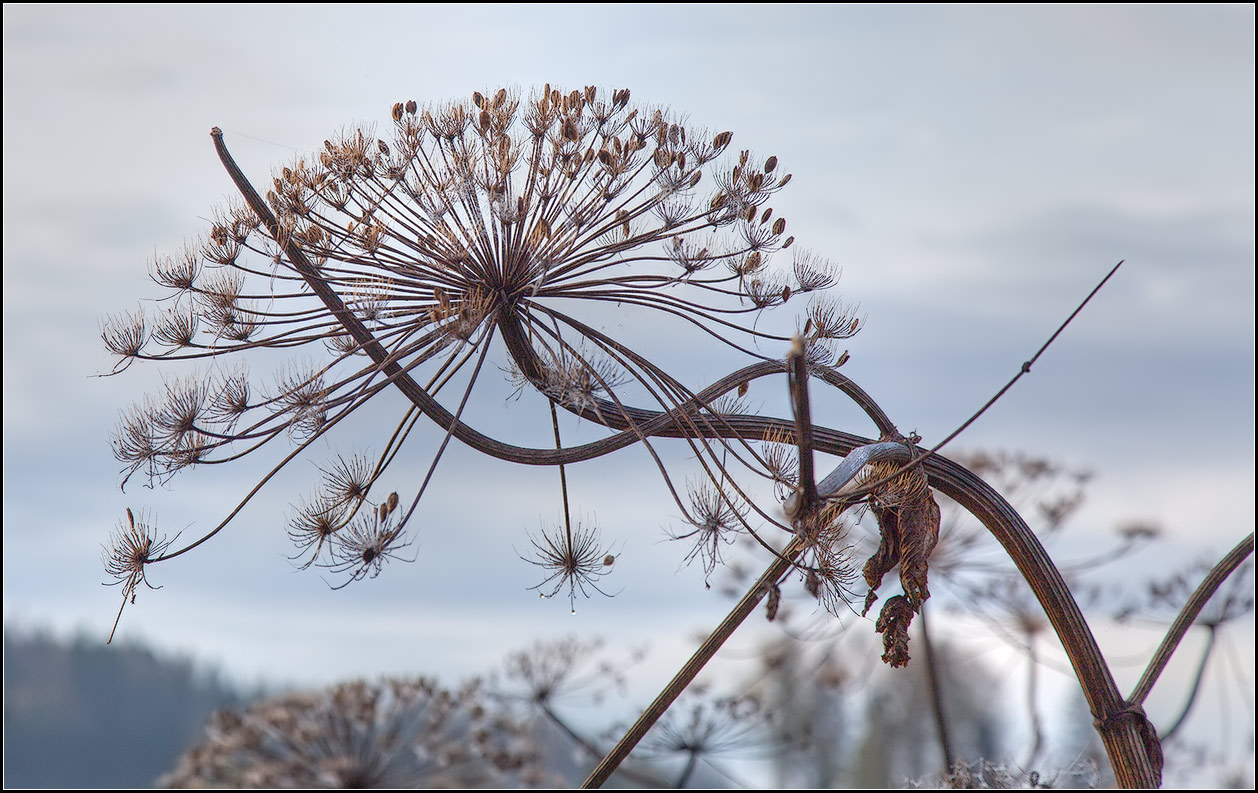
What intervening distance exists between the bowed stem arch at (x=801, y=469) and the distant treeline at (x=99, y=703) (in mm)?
15039

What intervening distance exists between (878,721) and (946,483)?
74.3 ft

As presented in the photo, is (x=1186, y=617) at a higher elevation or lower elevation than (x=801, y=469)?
higher

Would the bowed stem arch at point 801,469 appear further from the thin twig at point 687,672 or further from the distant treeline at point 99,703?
the distant treeline at point 99,703

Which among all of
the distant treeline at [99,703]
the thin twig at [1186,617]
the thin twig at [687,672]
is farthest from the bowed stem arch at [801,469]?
the distant treeline at [99,703]

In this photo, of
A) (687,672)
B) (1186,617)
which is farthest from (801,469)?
A: (1186,617)

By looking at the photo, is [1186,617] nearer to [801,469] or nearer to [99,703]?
[801,469]

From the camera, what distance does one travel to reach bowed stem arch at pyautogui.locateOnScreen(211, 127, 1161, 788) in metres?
4.32

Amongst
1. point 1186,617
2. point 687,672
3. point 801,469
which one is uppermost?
point 1186,617

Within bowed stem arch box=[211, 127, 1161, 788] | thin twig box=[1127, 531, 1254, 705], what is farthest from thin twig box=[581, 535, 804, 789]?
thin twig box=[1127, 531, 1254, 705]

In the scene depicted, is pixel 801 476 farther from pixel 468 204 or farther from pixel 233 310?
pixel 233 310

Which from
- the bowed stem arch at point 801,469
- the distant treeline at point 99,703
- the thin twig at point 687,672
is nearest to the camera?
the bowed stem arch at point 801,469

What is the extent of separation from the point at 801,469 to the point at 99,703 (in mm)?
20083

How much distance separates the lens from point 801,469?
3715mm

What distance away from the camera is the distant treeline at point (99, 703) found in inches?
720
